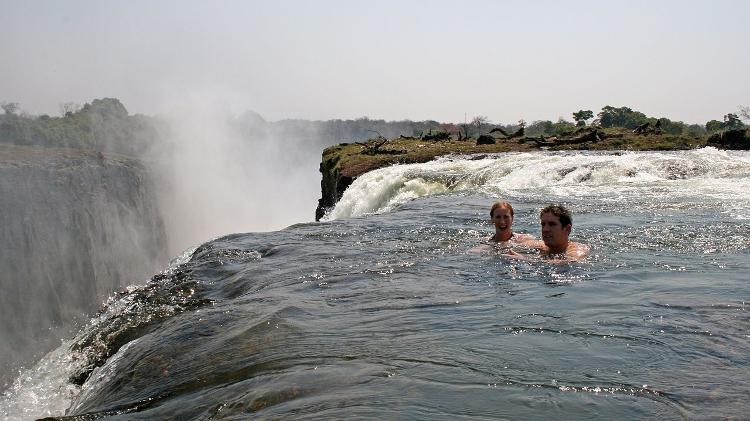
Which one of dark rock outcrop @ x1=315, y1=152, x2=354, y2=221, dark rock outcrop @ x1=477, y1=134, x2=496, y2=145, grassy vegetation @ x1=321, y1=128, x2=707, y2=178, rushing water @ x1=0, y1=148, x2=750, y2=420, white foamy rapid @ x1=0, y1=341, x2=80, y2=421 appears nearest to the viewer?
rushing water @ x1=0, y1=148, x2=750, y2=420

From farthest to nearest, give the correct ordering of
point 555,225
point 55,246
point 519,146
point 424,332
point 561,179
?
point 55,246 < point 519,146 < point 561,179 < point 555,225 < point 424,332

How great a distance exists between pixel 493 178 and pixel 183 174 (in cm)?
5807

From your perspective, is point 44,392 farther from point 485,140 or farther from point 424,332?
point 485,140

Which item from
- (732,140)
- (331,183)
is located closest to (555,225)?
(732,140)

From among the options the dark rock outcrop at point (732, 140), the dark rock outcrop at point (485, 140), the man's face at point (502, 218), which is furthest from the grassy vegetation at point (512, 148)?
the man's face at point (502, 218)

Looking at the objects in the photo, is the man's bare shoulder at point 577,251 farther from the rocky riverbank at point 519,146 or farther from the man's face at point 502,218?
the rocky riverbank at point 519,146

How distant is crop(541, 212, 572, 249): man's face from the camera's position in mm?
7945

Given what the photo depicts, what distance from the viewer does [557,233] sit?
315 inches

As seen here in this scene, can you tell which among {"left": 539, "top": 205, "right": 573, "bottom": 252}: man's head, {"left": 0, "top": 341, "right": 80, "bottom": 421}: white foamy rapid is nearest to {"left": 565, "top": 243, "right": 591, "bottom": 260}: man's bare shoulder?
{"left": 539, "top": 205, "right": 573, "bottom": 252}: man's head

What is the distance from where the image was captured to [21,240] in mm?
30719

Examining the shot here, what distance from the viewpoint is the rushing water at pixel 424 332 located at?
376cm

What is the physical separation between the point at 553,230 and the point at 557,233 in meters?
0.08

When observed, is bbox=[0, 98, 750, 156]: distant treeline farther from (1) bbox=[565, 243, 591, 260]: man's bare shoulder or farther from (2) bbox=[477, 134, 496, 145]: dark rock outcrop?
(1) bbox=[565, 243, 591, 260]: man's bare shoulder

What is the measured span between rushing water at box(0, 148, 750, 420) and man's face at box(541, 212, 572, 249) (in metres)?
0.40
